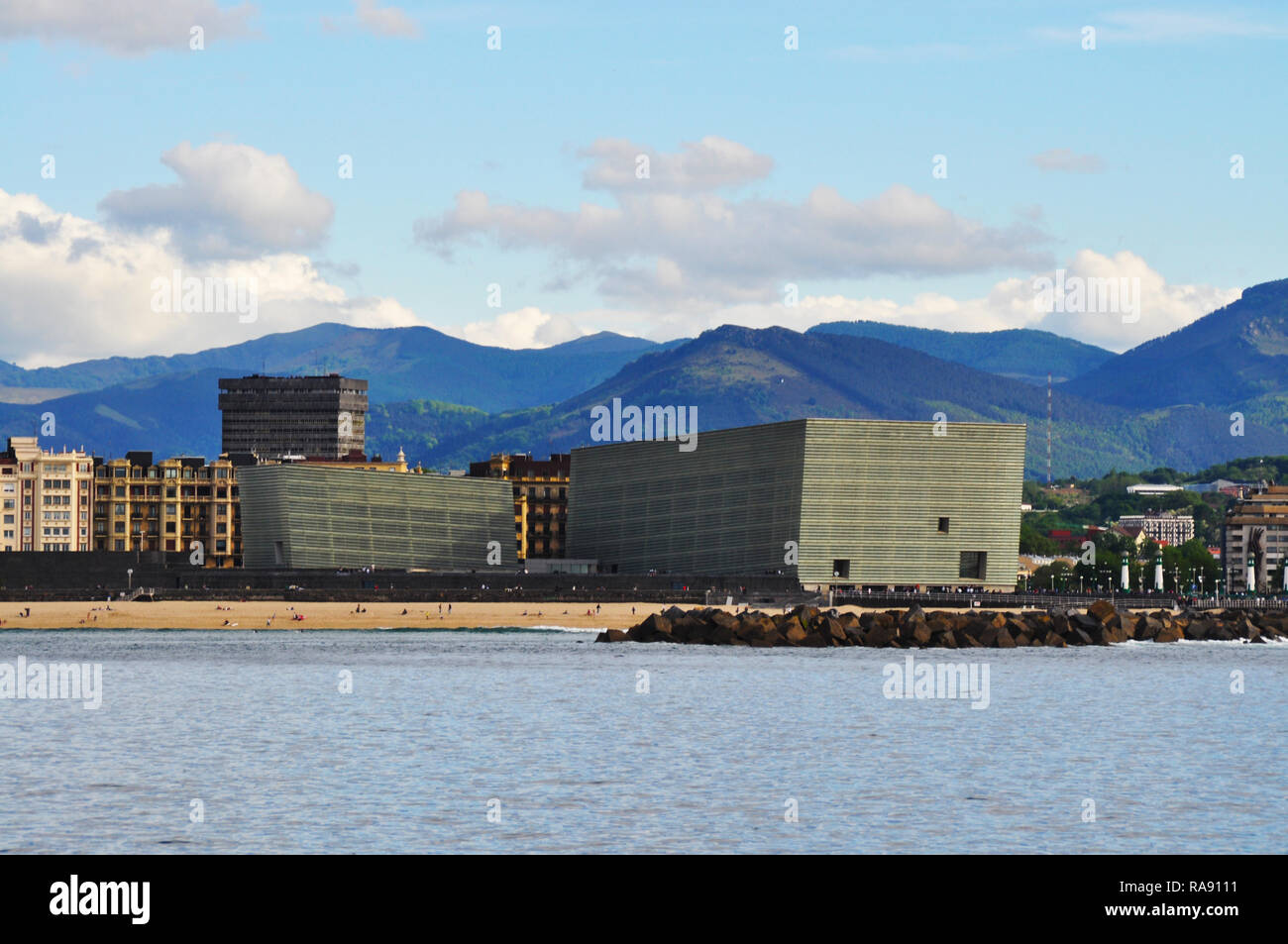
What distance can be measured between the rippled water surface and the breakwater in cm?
3173

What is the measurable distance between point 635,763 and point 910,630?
84.0 meters

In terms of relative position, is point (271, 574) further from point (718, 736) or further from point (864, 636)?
point (718, 736)

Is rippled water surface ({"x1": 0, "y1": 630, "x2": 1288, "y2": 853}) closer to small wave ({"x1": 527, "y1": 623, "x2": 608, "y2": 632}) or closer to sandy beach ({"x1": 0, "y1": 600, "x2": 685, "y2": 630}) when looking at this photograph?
small wave ({"x1": 527, "y1": 623, "x2": 608, "y2": 632})

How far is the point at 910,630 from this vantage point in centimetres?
14075

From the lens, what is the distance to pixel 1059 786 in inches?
2143

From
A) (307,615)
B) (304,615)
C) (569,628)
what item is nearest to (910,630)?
(569,628)

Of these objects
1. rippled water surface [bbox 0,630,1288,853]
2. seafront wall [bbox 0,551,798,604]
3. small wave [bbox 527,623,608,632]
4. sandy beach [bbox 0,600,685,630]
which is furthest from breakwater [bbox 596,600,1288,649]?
seafront wall [bbox 0,551,798,604]

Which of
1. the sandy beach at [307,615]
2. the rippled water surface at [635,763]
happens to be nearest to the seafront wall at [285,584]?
the sandy beach at [307,615]

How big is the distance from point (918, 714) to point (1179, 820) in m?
31.3

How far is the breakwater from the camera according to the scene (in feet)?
461

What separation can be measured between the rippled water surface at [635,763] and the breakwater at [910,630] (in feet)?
104

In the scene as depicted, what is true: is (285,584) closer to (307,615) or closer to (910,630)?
(307,615)

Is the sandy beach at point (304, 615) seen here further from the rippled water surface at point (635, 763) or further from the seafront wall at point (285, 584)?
the rippled water surface at point (635, 763)
